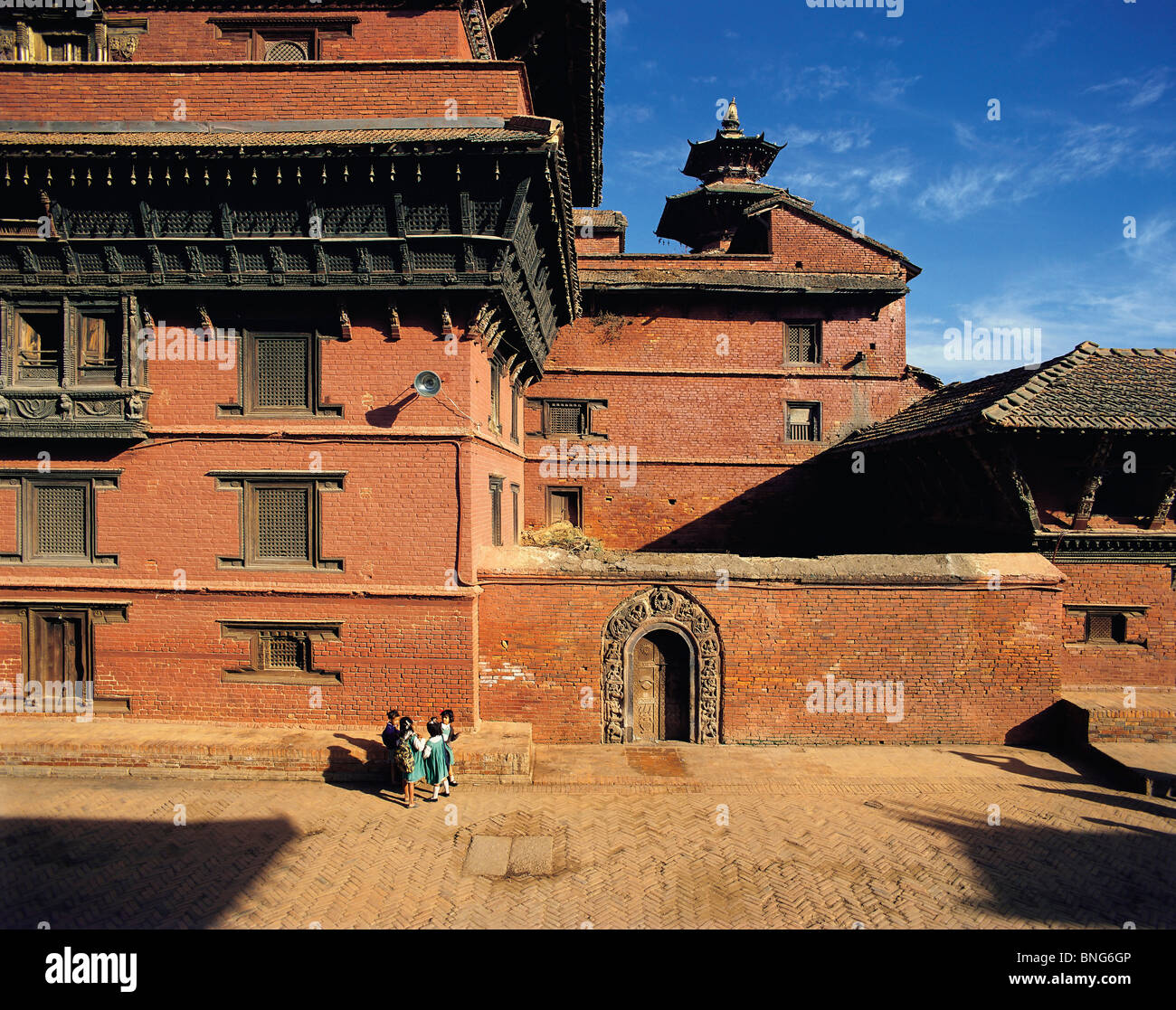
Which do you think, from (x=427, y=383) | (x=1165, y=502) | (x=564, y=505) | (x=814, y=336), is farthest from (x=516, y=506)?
(x=1165, y=502)

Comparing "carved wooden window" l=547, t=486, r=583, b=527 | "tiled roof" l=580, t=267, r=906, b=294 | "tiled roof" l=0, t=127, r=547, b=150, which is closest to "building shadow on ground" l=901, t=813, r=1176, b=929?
"tiled roof" l=0, t=127, r=547, b=150

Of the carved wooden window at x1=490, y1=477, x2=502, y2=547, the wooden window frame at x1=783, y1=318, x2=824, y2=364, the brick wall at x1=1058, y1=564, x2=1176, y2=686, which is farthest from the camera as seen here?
the wooden window frame at x1=783, y1=318, x2=824, y2=364

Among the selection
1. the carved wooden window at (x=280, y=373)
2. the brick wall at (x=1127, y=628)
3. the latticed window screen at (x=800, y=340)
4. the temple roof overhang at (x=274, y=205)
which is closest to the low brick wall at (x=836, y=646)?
the brick wall at (x=1127, y=628)

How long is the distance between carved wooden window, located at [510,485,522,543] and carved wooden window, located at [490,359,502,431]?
2.60 metres

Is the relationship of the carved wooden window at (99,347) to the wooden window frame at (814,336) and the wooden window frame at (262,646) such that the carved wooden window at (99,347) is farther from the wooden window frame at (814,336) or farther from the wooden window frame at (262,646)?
the wooden window frame at (814,336)

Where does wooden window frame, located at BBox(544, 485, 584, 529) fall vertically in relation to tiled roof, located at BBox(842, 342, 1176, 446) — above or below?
below

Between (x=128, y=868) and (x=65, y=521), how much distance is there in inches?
256

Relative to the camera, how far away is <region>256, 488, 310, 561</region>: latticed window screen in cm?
1090

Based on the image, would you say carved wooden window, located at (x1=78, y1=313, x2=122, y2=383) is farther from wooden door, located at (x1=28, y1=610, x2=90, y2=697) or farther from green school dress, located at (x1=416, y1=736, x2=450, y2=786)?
green school dress, located at (x1=416, y1=736, x2=450, y2=786)

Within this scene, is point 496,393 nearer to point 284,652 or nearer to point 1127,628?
point 284,652

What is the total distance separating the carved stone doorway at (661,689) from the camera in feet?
38.5

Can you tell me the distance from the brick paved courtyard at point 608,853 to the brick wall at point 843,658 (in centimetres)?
108

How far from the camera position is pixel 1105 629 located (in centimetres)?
1251

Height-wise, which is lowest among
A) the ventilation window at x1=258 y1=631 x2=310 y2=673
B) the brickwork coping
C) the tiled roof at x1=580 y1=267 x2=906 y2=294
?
the ventilation window at x1=258 y1=631 x2=310 y2=673
